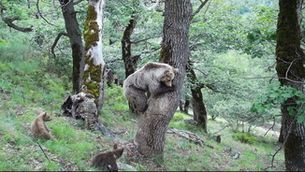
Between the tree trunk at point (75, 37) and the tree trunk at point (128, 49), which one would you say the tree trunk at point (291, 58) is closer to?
the tree trunk at point (75, 37)

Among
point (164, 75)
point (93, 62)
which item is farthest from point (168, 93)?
point (93, 62)

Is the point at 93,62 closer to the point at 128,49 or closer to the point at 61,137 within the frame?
the point at 61,137

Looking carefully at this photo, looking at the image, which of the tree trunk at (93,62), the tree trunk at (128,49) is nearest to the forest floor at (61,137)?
the tree trunk at (93,62)

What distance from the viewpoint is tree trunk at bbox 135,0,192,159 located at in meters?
8.48

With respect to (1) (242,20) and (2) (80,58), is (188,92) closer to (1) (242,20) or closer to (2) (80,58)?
(1) (242,20)

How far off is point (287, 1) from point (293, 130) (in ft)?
8.52

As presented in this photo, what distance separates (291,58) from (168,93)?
254 centimetres

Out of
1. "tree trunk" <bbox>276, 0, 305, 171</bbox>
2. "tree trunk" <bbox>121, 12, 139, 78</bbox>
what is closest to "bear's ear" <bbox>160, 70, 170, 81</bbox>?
"tree trunk" <bbox>276, 0, 305, 171</bbox>

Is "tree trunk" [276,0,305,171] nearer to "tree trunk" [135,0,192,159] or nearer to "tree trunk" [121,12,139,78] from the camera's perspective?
"tree trunk" [135,0,192,159]

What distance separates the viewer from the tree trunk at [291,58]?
26.7 feet

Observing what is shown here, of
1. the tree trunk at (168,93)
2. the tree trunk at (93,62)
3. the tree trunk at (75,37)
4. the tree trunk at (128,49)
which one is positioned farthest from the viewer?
the tree trunk at (128,49)

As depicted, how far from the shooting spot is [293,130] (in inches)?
325

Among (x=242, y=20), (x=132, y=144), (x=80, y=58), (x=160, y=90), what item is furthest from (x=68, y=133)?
(x=242, y=20)

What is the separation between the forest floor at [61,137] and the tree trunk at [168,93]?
0.54 meters
